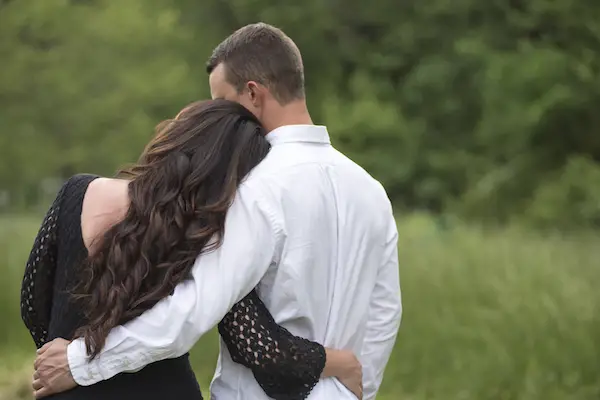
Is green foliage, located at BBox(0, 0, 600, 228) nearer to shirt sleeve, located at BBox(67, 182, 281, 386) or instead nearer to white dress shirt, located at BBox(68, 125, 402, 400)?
white dress shirt, located at BBox(68, 125, 402, 400)

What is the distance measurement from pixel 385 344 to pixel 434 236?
675cm

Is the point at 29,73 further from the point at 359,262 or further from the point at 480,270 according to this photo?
the point at 359,262

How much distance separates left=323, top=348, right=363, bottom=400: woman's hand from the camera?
246 centimetres

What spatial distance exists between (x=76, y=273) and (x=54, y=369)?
221mm

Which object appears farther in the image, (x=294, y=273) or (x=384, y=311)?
(x=384, y=311)

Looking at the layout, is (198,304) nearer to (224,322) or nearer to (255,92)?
(224,322)

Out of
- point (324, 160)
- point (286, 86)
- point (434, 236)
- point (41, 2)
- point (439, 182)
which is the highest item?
point (286, 86)

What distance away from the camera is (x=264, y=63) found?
2.52 meters

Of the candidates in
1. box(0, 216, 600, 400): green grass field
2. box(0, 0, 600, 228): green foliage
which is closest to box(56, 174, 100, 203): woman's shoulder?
box(0, 216, 600, 400): green grass field

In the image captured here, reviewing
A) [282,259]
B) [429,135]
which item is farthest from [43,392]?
[429,135]

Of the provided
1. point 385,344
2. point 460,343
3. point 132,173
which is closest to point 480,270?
point 460,343

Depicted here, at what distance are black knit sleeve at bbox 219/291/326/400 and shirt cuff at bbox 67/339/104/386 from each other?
0.30m

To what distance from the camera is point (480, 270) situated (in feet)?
24.6

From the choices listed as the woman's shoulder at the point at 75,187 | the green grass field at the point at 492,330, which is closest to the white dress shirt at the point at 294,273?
the woman's shoulder at the point at 75,187
